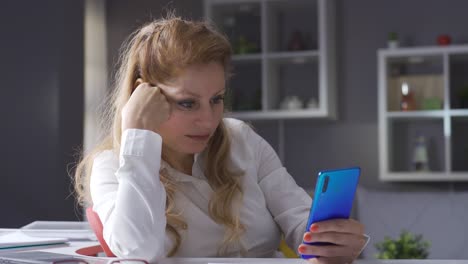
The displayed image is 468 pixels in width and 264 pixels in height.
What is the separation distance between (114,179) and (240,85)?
119 inches

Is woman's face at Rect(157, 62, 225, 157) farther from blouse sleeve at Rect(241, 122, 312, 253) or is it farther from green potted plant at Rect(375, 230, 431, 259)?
green potted plant at Rect(375, 230, 431, 259)

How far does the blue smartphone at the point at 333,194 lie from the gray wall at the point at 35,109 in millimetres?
2980

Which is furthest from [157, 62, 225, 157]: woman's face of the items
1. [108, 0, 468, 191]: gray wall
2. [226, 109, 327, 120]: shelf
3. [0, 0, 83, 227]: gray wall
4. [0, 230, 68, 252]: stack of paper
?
[108, 0, 468, 191]: gray wall

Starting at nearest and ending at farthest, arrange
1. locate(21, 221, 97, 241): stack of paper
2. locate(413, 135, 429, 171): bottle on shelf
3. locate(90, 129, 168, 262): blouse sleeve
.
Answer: locate(90, 129, 168, 262): blouse sleeve
locate(21, 221, 97, 241): stack of paper
locate(413, 135, 429, 171): bottle on shelf

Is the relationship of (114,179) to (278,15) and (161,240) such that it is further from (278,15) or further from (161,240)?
(278,15)

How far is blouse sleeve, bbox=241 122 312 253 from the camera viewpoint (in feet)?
5.69

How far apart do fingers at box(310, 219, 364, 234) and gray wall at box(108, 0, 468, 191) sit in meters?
3.18

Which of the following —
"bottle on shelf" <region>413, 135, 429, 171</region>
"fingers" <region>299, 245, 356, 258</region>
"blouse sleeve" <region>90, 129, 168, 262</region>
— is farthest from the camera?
"bottle on shelf" <region>413, 135, 429, 171</region>

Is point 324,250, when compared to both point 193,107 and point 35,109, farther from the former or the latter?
point 35,109

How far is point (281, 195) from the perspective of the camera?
5.87 feet

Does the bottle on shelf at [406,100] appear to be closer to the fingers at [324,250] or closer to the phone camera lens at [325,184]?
the fingers at [324,250]

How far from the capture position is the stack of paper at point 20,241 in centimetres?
155

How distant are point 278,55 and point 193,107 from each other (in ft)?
9.42

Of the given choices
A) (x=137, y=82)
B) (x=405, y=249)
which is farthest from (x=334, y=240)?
(x=405, y=249)
